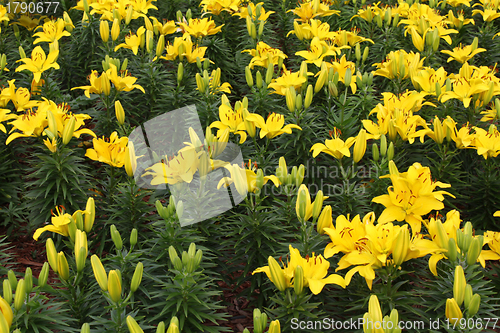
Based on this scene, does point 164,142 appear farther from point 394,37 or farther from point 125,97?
point 394,37

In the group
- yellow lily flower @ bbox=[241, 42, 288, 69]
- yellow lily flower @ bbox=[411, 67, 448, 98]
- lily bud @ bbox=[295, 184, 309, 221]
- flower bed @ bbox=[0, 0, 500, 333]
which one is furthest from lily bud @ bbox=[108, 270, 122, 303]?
yellow lily flower @ bbox=[411, 67, 448, 98]

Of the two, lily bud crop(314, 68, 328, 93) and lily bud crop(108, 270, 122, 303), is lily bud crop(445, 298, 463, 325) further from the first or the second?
lily bud crop(314, 68, 328, 93)

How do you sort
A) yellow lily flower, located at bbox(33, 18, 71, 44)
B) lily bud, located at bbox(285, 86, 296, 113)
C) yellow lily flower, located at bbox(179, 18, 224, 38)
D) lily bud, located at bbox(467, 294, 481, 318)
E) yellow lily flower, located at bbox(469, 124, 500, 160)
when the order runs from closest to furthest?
1. lily bud, located at bbox(467, 294, 481, 318)
2. yellow lily flower, located at bbox(469, 124, 500, 160)
3. lily bud, located at bbox(285, 86, 296, 113)
4. yellow lily flower, located at bbox(33, 18, 71, 44)
5. yellow lily flower, located at bbox(179, 18, 224, 38)

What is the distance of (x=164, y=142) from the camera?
12.9 feet

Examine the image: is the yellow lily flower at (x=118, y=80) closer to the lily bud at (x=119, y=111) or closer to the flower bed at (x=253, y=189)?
the flower bed at (x=253, y=189)

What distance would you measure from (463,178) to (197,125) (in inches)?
94.8

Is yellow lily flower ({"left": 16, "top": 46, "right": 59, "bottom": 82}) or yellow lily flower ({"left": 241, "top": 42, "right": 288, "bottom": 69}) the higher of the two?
yellow lily flower ({"left": 241, "top": 42, "right": 288, "bottom": 69})

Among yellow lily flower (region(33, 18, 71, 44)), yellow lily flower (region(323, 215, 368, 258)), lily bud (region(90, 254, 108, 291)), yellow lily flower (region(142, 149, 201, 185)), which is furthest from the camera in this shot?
yellow lily flower (region(33, 18, 71, 44))

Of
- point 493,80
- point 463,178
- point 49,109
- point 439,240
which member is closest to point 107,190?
point 49,109

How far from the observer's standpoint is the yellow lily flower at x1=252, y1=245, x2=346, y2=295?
2.15 meters

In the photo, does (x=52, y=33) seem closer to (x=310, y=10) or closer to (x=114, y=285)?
(x=310, y=10)

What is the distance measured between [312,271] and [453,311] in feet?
2.27

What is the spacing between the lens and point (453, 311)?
202cm

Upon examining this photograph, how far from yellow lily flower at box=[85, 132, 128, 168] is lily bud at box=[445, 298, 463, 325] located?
2.23 meters
